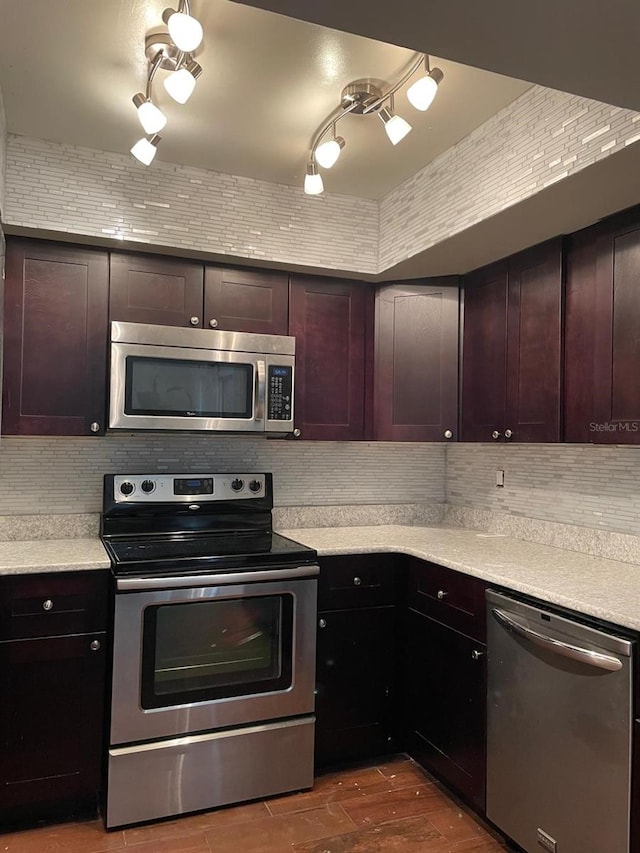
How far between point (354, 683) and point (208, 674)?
0.61 meters

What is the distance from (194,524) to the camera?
8.99ft

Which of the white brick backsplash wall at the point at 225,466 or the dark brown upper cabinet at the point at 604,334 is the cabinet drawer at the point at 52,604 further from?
the dark brown upper cabinet at the point at 604,334

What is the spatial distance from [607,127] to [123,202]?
1738 millimetres

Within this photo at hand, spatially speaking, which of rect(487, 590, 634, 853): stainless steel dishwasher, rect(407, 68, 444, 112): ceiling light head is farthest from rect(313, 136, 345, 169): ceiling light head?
rect(487, 590, 634, 853): stainless steel dishwasher

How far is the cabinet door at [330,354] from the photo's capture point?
2.82 meters

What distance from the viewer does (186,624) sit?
2.27 meters

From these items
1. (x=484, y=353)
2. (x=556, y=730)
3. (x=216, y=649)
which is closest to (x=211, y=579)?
(x=216, y=649)

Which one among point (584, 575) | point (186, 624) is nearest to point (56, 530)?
point (186, 624)

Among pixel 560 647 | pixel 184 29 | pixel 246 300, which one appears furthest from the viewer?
pixel 246 300

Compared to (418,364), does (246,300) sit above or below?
above

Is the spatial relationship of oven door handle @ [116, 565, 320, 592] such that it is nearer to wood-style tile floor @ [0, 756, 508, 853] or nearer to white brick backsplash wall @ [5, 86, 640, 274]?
wood-style tile floor @ [0, 756, 508, 853]

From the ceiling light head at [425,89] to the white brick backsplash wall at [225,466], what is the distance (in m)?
1.68

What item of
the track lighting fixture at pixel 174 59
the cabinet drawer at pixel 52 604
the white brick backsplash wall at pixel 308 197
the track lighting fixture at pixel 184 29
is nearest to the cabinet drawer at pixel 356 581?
the cabinet drawer at pixel 52 604

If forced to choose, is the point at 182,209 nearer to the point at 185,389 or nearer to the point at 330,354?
the point at 185,389
